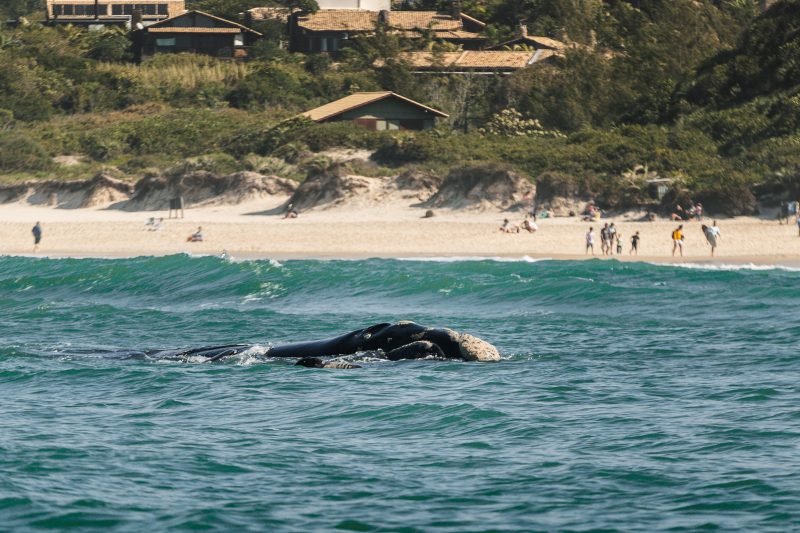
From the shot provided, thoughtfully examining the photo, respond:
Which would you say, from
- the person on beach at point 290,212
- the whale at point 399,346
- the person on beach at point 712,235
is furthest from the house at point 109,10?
the whale at point 399,346

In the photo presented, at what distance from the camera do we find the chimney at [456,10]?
99.7 m

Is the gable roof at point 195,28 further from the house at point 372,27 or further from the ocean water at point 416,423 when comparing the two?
the ocean water at point 416,423

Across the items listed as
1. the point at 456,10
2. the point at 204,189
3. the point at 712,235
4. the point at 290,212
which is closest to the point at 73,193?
the point at 204,189

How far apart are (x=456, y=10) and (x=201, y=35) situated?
20.0 m

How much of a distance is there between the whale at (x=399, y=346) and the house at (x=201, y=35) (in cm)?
7627

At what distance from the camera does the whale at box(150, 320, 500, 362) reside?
70.9 feet

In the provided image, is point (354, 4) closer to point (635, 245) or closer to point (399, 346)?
point (635, 245)

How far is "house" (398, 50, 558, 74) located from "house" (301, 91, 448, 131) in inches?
397

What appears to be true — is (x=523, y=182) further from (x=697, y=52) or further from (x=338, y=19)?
(x=338, y=19)

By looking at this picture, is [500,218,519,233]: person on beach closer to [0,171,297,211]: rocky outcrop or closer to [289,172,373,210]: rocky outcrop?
[289,172,373,210]: rocky outcrop

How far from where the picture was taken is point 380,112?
71.2 metres

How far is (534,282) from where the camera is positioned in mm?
35250

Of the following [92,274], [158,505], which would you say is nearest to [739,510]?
[158,505]

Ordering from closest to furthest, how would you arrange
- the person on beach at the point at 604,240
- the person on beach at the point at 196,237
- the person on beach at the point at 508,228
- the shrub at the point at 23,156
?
the person on beach at the point at 604,240, the person on beach at the point at 508,228, the person on beach at the point at 196,237, the shrub at the point at 23,156
